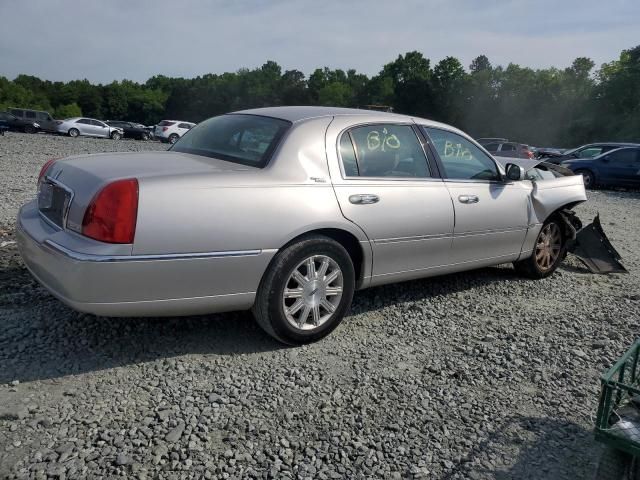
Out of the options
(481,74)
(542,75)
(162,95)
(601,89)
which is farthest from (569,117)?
(162,95)

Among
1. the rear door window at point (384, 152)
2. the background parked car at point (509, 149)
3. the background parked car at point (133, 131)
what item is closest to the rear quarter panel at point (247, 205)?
the rear door window at point (384, 152)

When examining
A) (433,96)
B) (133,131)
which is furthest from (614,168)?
(433,96)

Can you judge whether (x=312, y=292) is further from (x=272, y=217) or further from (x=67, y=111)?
(x=67, y=111)

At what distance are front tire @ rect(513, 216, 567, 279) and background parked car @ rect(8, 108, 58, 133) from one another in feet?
113

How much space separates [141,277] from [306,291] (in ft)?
3.55

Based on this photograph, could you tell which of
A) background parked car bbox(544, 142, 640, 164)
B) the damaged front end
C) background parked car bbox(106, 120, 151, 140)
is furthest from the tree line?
the damaged front end

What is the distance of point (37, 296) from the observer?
4.25m

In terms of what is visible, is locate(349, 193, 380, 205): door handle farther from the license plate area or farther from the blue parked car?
the blue parked car

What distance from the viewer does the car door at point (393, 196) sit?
12.9 feet

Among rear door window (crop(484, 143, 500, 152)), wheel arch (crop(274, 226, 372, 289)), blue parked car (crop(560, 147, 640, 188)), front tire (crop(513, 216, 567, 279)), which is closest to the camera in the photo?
wheel arch (crop(274, 226, 372, 289))

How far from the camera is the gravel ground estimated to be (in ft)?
8.59

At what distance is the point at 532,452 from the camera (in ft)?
9.23

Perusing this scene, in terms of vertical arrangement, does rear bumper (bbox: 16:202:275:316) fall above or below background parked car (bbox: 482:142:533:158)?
below

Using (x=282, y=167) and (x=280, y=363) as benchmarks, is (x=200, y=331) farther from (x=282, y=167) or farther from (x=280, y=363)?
(x=282, y=167)
